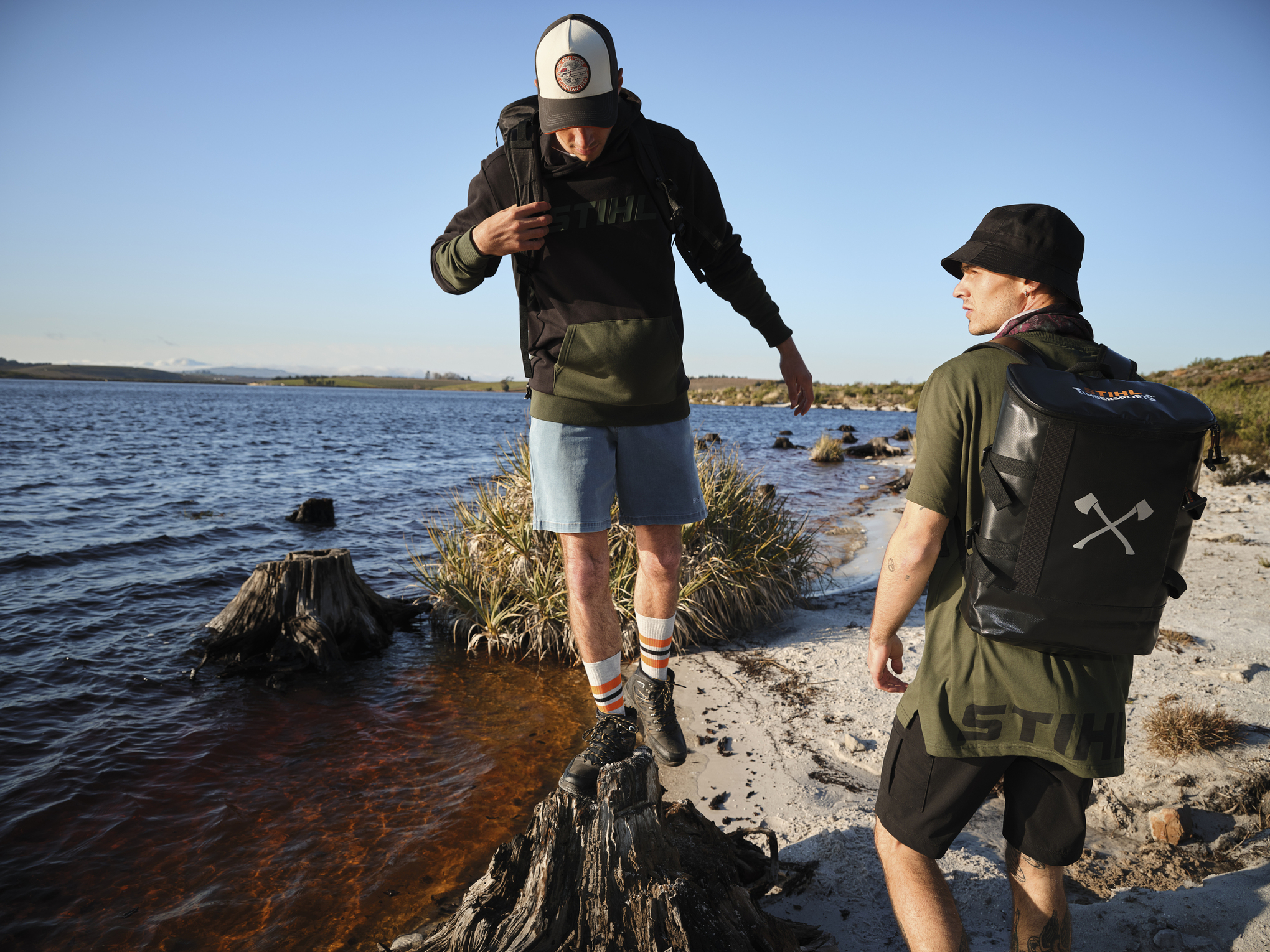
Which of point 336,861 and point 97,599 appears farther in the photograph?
point 97,599

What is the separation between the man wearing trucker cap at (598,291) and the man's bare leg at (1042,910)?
1461 millimetres

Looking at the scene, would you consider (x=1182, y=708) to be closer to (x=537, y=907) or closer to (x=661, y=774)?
(x=661, y=774)

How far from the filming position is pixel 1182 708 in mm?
3613

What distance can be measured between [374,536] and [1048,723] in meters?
11.2

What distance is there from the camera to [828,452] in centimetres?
2491

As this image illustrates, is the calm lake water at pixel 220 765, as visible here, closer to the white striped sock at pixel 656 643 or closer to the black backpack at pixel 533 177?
the white striped sock at pixel 656 643

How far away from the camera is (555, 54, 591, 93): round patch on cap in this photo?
8.11ft

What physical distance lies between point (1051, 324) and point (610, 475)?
67.6 inches

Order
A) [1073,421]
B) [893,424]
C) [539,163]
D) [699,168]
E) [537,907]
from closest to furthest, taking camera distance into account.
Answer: [1073,421], [537,907], [539,163], [699,168], [893,424]

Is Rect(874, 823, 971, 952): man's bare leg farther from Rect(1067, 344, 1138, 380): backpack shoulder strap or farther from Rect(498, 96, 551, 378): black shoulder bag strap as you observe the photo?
Rect(498, 96, 551, 378): black shoulder bag strap

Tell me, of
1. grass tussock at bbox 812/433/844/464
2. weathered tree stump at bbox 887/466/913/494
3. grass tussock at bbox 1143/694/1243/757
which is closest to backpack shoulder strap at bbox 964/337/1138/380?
grass tussock at bbox 1143/694/1243/757

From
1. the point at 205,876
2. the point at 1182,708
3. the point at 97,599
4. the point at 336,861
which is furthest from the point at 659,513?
the point at 97,599

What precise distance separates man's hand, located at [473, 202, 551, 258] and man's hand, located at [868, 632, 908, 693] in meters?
1.82

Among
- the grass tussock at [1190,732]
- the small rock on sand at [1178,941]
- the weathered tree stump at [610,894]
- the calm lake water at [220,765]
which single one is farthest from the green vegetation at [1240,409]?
the calm lake water at [220,765]
